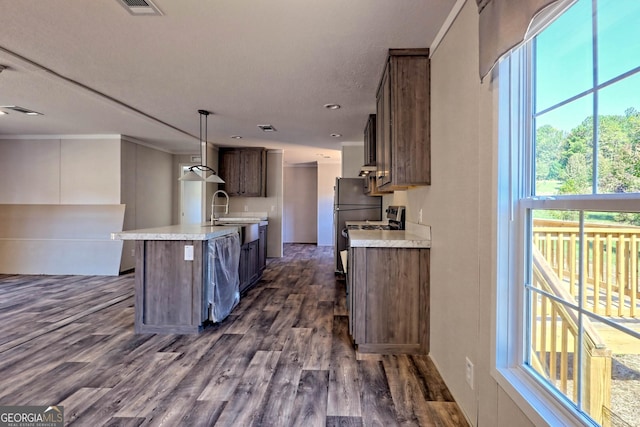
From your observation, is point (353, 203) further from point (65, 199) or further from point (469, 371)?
point (65, 199)

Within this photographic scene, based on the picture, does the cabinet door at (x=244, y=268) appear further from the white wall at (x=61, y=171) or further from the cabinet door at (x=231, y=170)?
the white wall at (x=61, y=171)

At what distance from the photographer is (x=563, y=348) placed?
3.70ft

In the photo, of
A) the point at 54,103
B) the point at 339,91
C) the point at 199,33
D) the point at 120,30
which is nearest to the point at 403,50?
the point at 339,91

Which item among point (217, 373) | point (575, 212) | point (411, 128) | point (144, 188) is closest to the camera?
point (575, 212)

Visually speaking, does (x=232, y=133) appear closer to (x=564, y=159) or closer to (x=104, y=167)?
(x=104, y=167)

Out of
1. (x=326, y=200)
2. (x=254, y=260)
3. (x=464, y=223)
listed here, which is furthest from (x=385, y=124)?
(x=326, y=200)

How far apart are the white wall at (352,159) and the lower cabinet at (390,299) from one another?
154 inches

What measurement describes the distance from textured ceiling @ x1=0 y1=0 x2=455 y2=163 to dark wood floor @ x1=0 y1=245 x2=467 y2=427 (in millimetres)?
2284

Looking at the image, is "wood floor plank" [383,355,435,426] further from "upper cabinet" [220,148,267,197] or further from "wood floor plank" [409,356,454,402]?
"upper cabinet" [220,148,267,197]

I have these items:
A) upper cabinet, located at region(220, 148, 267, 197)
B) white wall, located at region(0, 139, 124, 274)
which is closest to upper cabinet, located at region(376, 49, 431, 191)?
upper cabinet, located at region(220, 148, 267, 197)

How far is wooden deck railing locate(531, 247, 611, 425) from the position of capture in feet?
3.15

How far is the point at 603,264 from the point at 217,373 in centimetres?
217

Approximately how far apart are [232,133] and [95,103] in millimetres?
1979

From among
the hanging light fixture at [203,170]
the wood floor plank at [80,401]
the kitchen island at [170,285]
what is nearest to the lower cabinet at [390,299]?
the kitchen island at [170,285]
